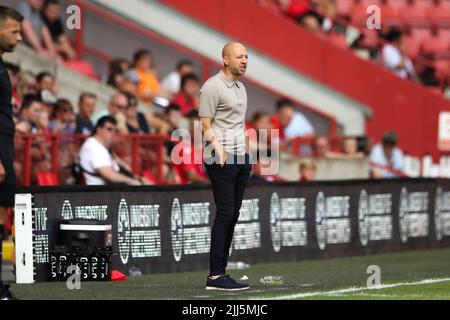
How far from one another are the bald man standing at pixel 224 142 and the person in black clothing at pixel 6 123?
1778 millimetres

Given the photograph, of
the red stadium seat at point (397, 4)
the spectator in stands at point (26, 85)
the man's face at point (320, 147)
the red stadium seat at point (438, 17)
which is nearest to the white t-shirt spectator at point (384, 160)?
the man's face at point (320, 147)

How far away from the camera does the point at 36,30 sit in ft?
68.1

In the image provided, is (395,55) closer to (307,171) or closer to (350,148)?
(350,148)

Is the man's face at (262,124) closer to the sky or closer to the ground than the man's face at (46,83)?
closer to the ground

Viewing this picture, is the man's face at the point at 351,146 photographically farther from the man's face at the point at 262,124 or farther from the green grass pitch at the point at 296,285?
the green grass pitch at the point at 296,285

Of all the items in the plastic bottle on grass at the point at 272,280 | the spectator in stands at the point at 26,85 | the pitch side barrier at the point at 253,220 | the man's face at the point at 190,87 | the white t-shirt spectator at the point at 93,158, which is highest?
the man's face at the point at 190,87

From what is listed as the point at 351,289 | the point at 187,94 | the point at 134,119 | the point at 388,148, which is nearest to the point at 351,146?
the point at 388,148

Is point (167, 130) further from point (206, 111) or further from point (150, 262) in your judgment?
point (206, 111)

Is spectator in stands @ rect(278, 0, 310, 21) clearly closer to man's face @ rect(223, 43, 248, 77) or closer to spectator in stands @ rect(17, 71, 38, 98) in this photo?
spectator in stands @ rect(17, 71, 38, 98)

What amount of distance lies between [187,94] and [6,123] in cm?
1028

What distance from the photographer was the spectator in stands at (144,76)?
826 inches

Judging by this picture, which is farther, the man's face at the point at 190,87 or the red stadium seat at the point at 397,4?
the red stadium seat at the point at 397,4

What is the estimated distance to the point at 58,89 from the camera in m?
20.1

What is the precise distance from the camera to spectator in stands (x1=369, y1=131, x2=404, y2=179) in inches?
879
